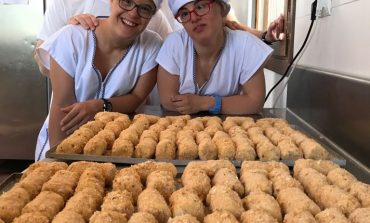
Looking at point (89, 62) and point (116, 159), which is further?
point (89, 62)

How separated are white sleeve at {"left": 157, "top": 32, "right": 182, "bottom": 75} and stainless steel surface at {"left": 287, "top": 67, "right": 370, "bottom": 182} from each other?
47 centimetres

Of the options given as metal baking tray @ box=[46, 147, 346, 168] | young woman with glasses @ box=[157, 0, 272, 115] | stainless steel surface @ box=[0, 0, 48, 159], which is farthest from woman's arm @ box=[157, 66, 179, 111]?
stainless steel surface @ box=[0, 0, 48, 159]

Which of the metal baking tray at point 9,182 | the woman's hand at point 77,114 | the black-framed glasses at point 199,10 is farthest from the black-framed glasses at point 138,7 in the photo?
the metal baking tray at point 9,182

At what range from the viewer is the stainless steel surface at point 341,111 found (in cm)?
99

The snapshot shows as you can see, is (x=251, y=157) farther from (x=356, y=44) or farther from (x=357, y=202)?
(x=356, y=44)

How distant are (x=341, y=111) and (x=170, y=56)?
25.6 inches

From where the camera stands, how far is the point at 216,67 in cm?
157

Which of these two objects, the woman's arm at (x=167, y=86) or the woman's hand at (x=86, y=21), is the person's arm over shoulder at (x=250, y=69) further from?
the woman's hand at (x=86, y=21)

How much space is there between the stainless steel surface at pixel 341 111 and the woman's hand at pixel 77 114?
708mm

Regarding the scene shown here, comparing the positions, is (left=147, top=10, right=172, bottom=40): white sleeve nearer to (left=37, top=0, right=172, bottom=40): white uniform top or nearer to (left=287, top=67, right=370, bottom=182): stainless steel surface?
(left=37, top=0, right=172, bottom=40): white uniform top

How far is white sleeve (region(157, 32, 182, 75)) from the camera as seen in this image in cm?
156

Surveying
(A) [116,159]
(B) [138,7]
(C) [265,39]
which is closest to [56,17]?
(B) [138,7]

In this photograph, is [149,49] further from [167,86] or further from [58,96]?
[58,96]

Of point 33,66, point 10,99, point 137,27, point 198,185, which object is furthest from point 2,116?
point 198,185
